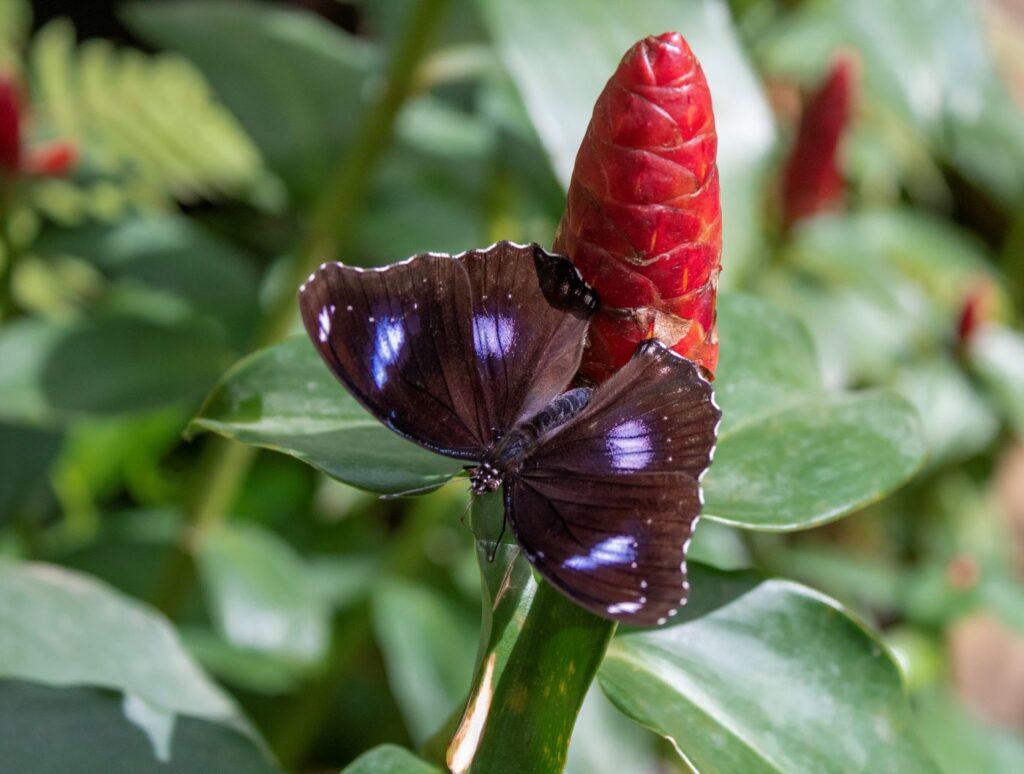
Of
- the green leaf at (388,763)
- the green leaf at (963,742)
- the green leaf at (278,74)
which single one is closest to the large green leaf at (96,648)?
the green leaf at (388,763)

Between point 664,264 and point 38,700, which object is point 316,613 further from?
point 664,264

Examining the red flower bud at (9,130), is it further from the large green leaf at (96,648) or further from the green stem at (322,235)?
the large green leaf at (96,648)

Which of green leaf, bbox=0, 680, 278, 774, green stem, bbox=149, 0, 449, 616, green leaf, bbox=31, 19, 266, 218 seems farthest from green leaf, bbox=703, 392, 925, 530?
green leaf, bbox=31, 19, 266, 218

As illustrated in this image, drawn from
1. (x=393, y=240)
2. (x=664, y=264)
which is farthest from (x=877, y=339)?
(x=664, y=264)

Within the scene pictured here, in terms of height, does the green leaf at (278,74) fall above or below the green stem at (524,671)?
above

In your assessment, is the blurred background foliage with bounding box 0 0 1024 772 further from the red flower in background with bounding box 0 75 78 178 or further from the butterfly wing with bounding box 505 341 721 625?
the butterfly wing with bounding box 505 341 721 625

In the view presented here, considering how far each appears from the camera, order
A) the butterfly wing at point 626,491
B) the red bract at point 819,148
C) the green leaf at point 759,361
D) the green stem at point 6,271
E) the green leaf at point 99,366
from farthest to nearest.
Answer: the red bract at point 819,148 → the green stem at point 6,271 → the green leaf at point 99,366 → the green leaf at point 759,361 → the butterfly wing at point 626,491
